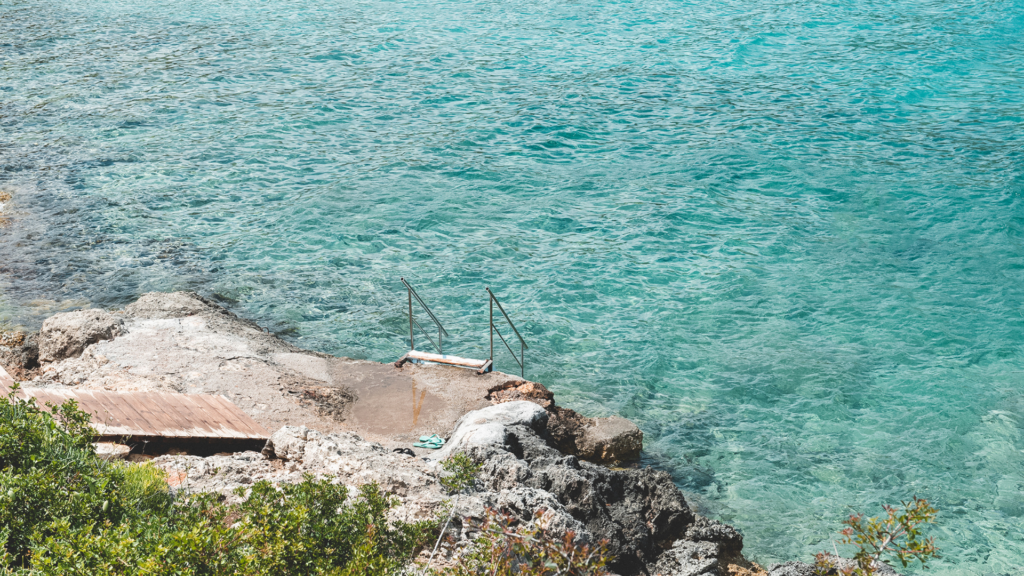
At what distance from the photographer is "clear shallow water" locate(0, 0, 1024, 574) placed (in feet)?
33.9

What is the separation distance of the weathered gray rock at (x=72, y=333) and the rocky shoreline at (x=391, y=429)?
19 millimetres

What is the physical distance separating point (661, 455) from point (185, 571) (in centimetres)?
666

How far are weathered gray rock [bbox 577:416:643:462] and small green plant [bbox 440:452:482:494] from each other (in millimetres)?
2397

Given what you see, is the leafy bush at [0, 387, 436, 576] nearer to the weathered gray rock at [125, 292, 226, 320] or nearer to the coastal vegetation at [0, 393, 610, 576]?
the coastal vegetation at [0, 393, 610, 576]

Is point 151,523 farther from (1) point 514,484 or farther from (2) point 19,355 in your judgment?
(2) point 19,355

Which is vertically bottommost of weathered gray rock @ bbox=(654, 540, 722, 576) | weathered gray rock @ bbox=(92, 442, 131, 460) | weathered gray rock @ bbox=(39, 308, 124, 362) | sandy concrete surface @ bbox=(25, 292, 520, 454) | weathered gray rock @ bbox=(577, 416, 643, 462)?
weathered gray rock @ bbox=(577, 416, 643, 462)

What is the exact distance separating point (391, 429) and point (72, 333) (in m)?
4.43

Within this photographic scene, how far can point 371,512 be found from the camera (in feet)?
17.9

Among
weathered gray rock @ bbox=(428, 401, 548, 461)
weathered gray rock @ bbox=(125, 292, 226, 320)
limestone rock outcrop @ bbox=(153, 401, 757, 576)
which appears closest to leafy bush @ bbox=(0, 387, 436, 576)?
limestone rock outcrop @ bbox=(153, 401, 757, 576)

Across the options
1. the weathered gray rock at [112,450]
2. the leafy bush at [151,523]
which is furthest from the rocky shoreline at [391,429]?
the leafy bush at [151,523]

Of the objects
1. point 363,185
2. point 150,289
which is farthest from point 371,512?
point 363,185

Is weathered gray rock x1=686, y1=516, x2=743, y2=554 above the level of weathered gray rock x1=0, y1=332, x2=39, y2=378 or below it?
below

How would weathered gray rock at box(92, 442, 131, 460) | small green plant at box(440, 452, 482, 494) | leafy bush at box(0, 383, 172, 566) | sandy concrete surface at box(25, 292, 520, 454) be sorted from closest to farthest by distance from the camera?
leafy bush at box(0, 383, 172, 566) < small green plant at box(440, 452, 482, 494) < weathered gray rock at box(92, 442, 131, 460) < sandy concrete surface at box(25, 292, 520, 454)

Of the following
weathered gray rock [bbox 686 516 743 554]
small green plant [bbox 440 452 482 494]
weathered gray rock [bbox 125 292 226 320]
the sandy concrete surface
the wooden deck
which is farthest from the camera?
weathered gray rock [bbox 125 292 226 320]
